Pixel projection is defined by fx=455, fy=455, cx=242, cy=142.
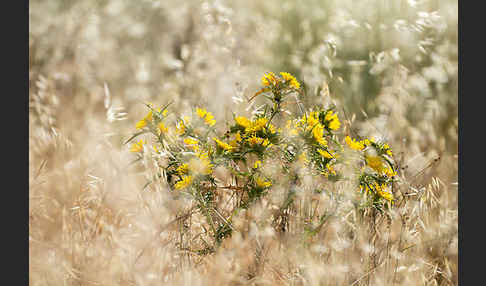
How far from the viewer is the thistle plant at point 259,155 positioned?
1.16 meters

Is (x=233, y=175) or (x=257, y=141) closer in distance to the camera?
(x=257, y=141)

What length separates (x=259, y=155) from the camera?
1178 mm

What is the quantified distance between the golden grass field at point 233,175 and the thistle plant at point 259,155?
19 mm

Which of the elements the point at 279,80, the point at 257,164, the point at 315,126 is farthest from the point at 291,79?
the point at 257,164

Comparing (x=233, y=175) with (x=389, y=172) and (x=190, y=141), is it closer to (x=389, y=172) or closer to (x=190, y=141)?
(x=190, y=141)

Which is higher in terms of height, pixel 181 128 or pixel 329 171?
pixel 181 128

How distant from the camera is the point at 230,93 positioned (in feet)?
5.64

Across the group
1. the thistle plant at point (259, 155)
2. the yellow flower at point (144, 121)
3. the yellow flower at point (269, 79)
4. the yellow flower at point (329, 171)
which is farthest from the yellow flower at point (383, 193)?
the yellow flower at point (144, 121)

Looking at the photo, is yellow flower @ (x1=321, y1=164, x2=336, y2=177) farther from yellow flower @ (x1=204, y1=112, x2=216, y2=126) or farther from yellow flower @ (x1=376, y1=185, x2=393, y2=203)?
yellow flower @ (x1=204, y1=112, x2=216, y2=126)

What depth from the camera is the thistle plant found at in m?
1.16

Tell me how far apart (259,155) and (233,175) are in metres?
0.15

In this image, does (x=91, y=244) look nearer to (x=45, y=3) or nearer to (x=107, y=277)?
(x=107, y=277)

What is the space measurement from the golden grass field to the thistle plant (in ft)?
0.06

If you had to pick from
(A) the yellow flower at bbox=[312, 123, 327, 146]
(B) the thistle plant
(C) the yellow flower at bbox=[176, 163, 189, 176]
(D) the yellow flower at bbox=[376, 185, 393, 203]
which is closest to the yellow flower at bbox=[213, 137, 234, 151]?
(B) the thistle plant
